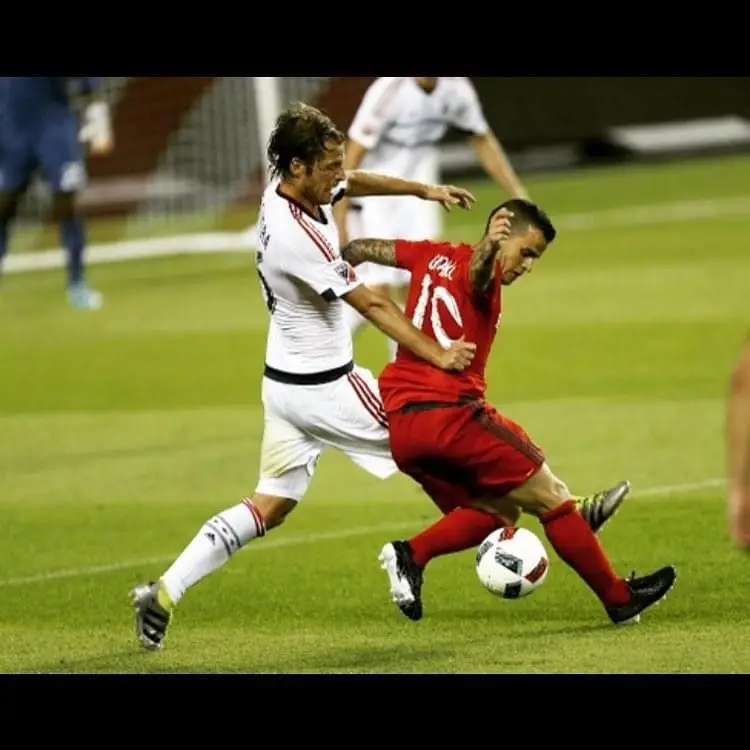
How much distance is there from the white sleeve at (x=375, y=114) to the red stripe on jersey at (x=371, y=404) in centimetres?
467

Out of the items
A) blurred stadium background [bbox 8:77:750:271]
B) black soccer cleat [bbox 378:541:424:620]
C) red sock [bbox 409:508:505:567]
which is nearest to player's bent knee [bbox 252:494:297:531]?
black soccer cleat [bbox 378:541:424:620]

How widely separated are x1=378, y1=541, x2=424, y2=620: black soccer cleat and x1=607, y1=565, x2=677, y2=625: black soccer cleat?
0.72 m

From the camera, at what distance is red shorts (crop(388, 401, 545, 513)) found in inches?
298

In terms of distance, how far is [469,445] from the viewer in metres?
7.58

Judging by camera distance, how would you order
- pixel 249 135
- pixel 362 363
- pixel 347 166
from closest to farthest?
1. pixel 347 166
2. pixel 362 363
3. pixel 249 135

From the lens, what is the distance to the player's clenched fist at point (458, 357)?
24.4ft

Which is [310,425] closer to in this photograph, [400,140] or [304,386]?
[304,386]

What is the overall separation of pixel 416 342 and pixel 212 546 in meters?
1.09

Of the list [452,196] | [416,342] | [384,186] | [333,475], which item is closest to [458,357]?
[416,342]
